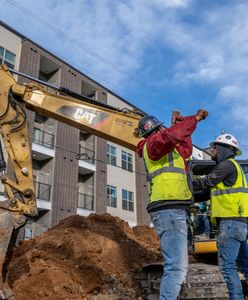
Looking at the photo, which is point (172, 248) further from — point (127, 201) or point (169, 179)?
point (127, 201)

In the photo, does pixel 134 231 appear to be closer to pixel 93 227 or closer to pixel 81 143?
pixel 93 227

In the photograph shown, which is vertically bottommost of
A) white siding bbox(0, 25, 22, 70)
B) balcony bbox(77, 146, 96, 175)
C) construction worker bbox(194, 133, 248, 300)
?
construction worker bbox(194, 133, 248, 300)

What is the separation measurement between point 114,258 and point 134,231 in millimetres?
2953

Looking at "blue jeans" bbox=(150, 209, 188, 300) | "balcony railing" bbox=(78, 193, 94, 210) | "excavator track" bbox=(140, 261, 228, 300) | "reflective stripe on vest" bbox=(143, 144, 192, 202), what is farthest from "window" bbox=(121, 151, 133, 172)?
"blue jeans" bbox=(150, 209, 188, 300)

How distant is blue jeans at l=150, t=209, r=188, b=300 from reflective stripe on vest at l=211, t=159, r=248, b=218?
779 millimetres

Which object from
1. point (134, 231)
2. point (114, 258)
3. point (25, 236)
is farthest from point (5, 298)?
point (25, 236)

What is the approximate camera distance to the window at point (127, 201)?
29741 millimetres

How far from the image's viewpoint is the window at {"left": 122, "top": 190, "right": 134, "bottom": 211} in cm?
2974

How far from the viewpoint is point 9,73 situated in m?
6.43

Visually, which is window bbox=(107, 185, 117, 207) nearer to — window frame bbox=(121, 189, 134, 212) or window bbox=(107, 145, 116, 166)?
window frame bbox=(121, 189, 134, 212)

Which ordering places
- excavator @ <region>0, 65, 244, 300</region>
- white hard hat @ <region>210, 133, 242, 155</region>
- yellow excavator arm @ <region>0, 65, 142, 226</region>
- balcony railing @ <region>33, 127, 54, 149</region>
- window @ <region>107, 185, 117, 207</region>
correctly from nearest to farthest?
white hard hat @ <region>210, 133, 242, 155</region>
excavator @ <region>0, 65, 244, 300</region>
yellow excavator arm @ <region>0, 65, 142, 226</region>
balcony railing @ <region>33, 127, 54, 149</region>
window @ <region>107, 185, 117, 207</region>

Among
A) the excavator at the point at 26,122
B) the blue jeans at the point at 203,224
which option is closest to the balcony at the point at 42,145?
the blue jeans at the point at 203,224

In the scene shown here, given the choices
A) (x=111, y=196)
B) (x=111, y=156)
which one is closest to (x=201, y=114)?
(x=111, y=196)

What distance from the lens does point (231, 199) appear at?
15.2 ft
